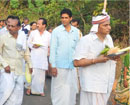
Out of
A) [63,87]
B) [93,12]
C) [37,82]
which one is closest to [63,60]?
[63,87]

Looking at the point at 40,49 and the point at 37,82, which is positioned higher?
the point at 40,49

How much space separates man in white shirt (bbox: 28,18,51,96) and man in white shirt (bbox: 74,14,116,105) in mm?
3790

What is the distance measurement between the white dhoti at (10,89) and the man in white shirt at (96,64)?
1352mm

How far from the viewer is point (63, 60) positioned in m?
6.26

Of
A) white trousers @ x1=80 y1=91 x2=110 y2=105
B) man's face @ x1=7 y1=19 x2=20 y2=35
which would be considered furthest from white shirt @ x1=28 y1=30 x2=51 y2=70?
white trousers @ x1=80 y1=91 x2=110 y2=105

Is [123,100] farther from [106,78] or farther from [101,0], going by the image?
[101,0]

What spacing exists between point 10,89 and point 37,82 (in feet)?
10.7

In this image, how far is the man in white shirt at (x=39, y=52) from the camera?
28.3 feet

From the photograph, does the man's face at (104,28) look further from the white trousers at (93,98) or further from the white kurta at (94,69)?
the white trousers at (93,98)

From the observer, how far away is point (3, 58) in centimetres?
563

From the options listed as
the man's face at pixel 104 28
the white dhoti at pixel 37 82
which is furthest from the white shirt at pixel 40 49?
the man's face at pixel 104 28

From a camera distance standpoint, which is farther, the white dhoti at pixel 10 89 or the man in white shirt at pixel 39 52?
the man in white shirt at pixel 39 52

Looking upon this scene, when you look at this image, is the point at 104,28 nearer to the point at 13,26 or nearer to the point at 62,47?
the point at 62,47

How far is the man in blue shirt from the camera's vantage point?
6.25m
